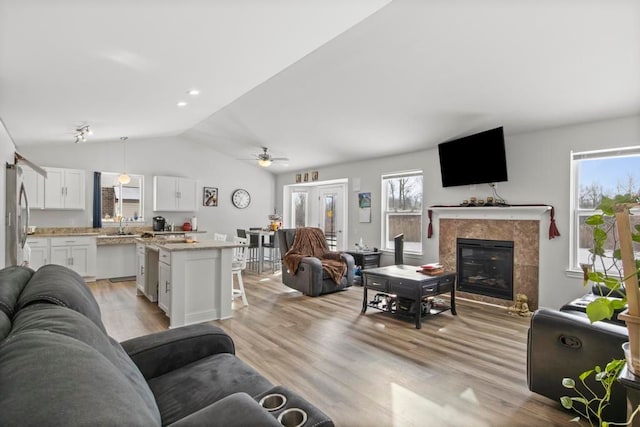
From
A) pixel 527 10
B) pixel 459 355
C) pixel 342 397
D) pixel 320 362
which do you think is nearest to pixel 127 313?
pixel 320 362

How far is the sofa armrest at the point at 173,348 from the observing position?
1.72 m

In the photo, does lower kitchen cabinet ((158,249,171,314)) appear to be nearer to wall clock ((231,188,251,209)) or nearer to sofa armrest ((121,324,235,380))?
sofa armrest ((121,324,235,380))

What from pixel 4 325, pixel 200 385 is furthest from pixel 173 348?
pixel 4 325

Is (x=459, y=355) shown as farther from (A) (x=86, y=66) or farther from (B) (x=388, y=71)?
(A) (x=86, y=66)

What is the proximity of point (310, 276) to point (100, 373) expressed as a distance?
4.47 m

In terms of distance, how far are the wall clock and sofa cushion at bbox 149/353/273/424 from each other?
7022 mm

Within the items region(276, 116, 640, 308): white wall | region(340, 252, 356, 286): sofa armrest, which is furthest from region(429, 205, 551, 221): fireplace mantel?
region(340, 252, 356, 286): sofa armrest

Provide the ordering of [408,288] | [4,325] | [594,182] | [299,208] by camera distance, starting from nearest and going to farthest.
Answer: [4,325] → [408,288] → [594,182] → [299,208]

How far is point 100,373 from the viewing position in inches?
31.9

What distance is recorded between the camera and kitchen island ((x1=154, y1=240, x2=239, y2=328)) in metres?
3.82

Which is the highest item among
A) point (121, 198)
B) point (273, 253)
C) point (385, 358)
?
point (121, 198)

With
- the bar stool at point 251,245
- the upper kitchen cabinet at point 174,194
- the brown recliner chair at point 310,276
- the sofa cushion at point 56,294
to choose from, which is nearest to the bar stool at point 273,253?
the bar stool at point 251,245

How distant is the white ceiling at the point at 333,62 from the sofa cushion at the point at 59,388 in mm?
1887

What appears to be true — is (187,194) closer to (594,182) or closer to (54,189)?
(54,189)
